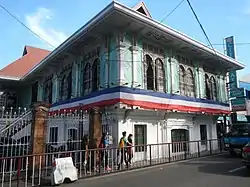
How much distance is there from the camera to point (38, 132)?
880cm

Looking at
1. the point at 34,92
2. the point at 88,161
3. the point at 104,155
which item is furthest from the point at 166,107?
the point at 34,92

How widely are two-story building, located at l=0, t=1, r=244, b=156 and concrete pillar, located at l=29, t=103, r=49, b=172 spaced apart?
2.26m

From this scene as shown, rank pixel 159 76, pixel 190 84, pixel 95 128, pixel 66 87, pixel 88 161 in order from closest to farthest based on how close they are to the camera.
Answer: pixel 88 161, pixel 95 128, pixel 159 76, pixel 190 84, pixel 66 87

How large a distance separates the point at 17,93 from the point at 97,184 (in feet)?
84.4

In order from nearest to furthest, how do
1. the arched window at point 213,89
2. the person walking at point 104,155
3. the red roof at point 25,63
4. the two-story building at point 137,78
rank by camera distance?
the person walking at point 104,155, the two-story building at point 137,78, the arched window at point 213,89, the red roof at point 25,63

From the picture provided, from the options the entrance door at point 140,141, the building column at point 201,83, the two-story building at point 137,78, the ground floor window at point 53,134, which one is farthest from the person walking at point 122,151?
the building column at point 201,83

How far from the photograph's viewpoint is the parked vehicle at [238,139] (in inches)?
535

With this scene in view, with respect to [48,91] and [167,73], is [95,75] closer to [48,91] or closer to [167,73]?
[167,73]

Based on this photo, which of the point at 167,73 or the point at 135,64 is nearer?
the point at 135,64

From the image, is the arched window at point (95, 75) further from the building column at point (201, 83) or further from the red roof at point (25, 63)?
the red roof at point (25, 63)

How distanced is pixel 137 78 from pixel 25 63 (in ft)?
67.8

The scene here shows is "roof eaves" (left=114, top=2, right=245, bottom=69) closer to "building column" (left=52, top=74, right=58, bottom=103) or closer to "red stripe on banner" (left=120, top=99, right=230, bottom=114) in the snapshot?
"red stripe on banner" (left=120, top=99, right=230, bottom=114)

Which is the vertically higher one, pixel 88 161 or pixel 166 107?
pixel 166 107

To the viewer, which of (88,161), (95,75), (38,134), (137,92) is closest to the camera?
(38,134)
